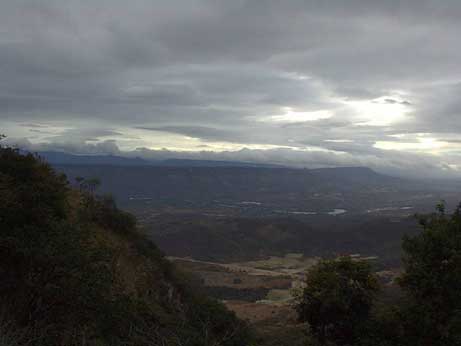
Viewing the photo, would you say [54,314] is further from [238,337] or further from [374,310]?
[374,310]

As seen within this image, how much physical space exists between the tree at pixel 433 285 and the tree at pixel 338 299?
3526mm

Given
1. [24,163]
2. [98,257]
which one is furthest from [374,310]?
[24,163]

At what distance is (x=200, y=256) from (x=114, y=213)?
284ft

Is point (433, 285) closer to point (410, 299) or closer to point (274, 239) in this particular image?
point (410, 299)

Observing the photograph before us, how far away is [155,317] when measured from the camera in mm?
21406

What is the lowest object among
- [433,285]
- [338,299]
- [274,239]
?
[274,239]

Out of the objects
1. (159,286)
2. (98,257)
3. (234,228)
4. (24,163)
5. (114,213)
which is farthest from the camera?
(234,228)

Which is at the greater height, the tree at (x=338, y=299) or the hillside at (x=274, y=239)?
the tree at (x=338, y=299)

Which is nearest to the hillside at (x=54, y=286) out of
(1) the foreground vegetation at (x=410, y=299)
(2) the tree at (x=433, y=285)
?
(1) the foreground vegetation at (x=410, y=299)

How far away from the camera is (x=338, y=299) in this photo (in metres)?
21.3

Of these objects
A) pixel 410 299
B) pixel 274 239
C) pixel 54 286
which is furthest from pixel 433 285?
pixel 274 239

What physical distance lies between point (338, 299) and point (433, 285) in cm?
527

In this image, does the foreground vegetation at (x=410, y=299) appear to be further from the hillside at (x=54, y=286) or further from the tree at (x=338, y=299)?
the hillside at (x=54, y=286)

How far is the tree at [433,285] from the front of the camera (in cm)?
1703
